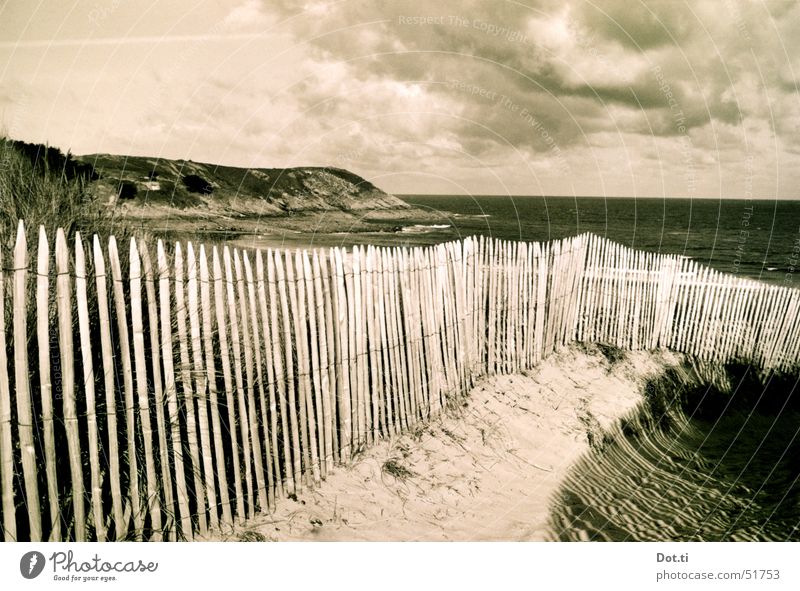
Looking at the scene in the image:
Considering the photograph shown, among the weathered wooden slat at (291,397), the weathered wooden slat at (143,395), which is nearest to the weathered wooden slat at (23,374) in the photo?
the weathered wooden slat at (143,395)

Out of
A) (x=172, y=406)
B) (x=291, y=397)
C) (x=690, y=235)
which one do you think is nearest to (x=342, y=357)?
(x=291, y=397)

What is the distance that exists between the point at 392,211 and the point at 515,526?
39.4 meters

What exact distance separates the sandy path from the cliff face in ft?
75.1

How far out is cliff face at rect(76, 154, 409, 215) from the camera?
27672mm

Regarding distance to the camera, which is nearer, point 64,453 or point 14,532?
point 14,532

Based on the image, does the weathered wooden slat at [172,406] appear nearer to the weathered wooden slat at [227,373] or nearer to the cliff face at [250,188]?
the weathered wooden slat at [227,373]

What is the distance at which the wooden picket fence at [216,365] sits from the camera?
2902mm

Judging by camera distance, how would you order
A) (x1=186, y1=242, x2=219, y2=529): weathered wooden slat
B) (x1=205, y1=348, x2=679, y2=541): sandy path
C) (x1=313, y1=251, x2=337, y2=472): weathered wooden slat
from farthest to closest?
(x1=313, y1=251, x2=337, y2=472): weathered wooden slat → (x1=205, y1=348, x2=679, y2=541): sandy path → (x1=186, y1=242, x2=219, y2=529): weathered wooden slat

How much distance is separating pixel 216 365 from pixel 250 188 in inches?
1323

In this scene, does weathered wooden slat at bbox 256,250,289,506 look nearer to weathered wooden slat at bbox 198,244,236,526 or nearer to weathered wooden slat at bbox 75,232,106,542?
weathered wooden slat at bbox 198,244,236,526

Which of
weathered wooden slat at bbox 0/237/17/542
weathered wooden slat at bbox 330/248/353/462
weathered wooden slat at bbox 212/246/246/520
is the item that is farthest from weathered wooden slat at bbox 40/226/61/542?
weathered wooden slat at bbox 330/248/353/462
